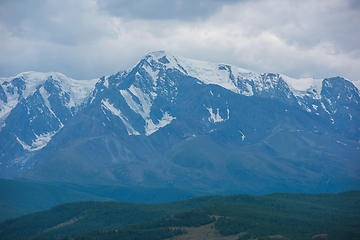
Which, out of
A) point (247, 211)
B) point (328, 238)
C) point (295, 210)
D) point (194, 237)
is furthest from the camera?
point (295, 210)

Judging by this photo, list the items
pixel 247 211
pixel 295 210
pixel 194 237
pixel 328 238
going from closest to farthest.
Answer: pixel 328 238, pixel 194 237, pixel 247 211, pixel 295 210

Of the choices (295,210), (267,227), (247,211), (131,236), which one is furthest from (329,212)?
(131,236)

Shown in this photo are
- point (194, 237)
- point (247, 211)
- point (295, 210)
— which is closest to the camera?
point (194, 237)

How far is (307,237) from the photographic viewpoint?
5458 inches

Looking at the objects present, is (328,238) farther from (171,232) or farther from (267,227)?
(171,232)

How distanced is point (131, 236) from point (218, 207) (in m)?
41.8

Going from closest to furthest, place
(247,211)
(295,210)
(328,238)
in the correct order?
(328,238) < (247,211) < (295,210)

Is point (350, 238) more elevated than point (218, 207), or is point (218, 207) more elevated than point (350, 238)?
point (218, 207)

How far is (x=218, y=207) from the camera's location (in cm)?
18475

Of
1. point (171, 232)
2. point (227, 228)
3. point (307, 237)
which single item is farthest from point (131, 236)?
point (307, 237)

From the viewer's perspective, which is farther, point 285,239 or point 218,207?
point 218,207

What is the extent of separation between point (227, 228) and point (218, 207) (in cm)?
3313

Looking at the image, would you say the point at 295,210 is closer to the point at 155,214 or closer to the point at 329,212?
the point at 329,212

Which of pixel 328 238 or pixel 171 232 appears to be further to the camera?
pixel 171 232
